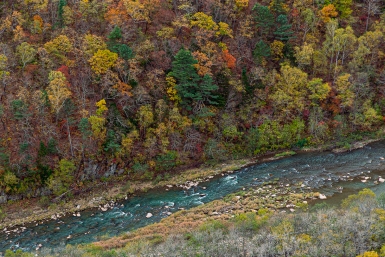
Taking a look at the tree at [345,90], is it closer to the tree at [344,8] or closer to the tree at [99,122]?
the tree at [344,8]

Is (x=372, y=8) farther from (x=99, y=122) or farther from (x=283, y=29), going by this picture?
(x=99, y=122)

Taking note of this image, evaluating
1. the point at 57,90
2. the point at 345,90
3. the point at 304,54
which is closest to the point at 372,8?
the point at 304,54

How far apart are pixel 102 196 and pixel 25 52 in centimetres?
2305

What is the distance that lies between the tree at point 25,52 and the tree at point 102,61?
8203 mm

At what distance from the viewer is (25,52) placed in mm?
49531

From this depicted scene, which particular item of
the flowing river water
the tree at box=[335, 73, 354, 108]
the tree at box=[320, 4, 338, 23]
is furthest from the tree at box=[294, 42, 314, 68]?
the flowing river water

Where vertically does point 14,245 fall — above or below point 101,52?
below

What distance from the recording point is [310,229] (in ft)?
96.1

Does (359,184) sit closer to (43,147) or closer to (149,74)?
(149,74)

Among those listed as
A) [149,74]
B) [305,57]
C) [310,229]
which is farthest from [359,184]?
[149,74]

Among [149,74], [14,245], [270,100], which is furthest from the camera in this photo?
[270,100]

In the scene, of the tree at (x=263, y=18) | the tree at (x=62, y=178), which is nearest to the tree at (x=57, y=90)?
the tree at (x=62, y=178)

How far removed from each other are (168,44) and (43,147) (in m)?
23.7

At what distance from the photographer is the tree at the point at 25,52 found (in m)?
49.5
